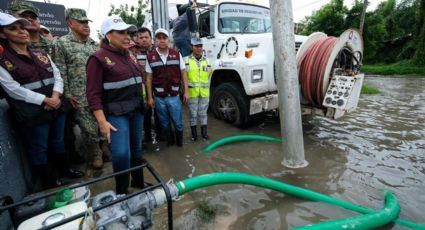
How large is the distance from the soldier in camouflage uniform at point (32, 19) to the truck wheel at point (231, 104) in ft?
9.14

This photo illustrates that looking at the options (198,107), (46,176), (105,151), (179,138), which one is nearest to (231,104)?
(198,107)

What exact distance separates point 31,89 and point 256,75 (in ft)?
10.3

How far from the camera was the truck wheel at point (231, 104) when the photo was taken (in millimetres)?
4723

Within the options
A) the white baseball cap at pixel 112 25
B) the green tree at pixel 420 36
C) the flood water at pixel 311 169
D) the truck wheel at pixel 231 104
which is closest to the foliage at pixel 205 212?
the flood water at pixel 311 169

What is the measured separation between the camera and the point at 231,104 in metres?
5.02

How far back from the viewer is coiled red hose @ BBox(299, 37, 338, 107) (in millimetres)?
3936

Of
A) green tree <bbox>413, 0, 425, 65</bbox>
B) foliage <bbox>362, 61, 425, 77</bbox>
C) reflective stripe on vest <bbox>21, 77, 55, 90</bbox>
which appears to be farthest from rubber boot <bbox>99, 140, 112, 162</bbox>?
green tree <bbox>413, 0, 425, 65</bbox>

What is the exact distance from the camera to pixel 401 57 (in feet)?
79.7

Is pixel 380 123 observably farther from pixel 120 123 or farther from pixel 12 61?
pixel 12 61

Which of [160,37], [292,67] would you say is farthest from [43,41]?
[292,67]

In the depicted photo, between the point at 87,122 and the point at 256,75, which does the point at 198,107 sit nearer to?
the point at 256,75

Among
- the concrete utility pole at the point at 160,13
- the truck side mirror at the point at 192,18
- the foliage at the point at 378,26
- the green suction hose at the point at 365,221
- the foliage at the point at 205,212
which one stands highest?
the foliage at the point at 378,26

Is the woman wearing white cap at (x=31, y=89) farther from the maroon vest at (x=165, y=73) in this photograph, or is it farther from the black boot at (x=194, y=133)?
the black boot at (x=194, y=133)

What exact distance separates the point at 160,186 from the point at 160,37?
2.66 meters
